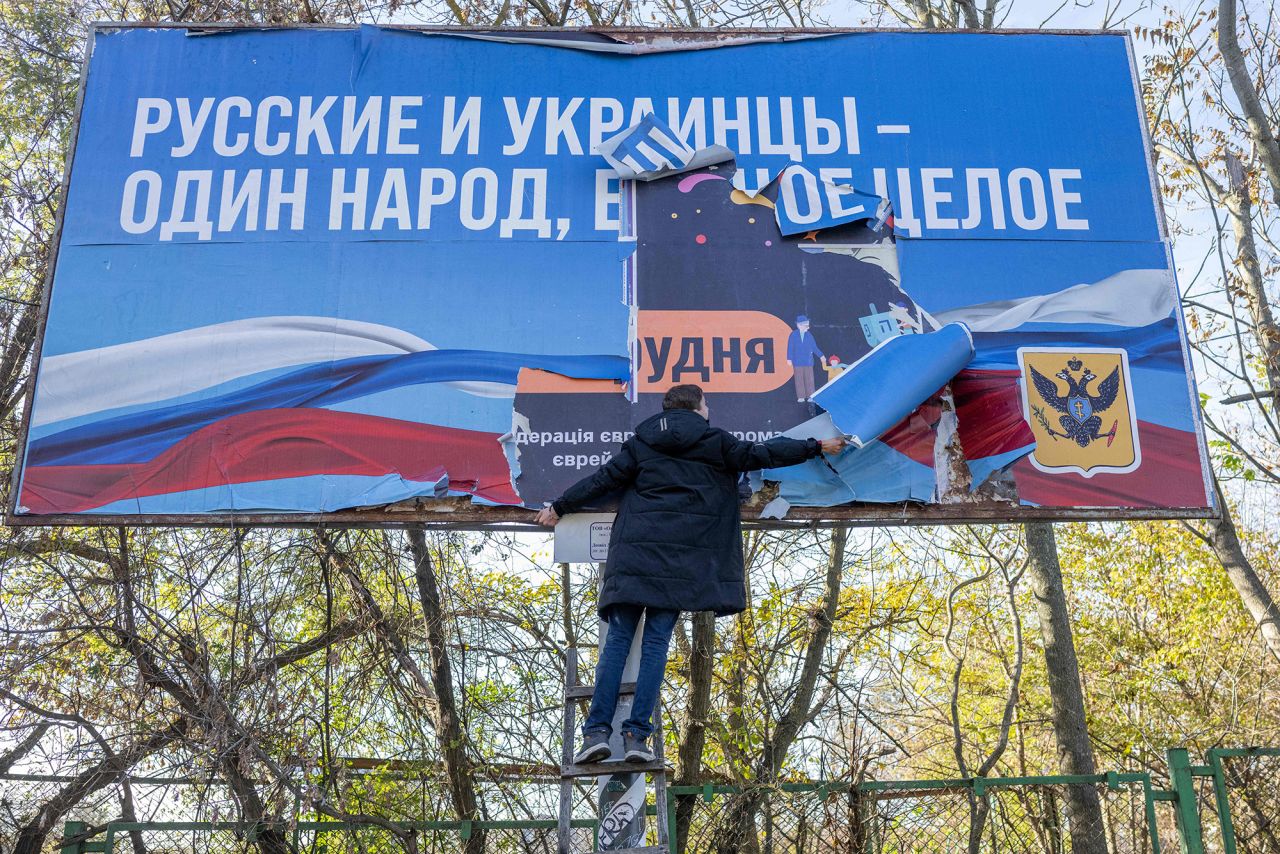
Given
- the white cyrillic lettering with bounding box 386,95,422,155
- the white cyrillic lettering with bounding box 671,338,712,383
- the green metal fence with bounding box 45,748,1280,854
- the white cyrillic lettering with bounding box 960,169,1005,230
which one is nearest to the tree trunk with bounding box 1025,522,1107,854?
the green metal fence with bounding box 45,748,1280,854

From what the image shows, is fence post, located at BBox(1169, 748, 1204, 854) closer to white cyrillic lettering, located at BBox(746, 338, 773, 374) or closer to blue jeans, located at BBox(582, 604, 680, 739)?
white cyrillic lettering, located at BBox(746, 338, 773, 374)

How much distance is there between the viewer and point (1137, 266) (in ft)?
17.7

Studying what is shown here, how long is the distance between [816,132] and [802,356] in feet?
4.69

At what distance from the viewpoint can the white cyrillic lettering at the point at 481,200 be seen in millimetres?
5391

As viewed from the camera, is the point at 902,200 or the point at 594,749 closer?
the point at 594,749

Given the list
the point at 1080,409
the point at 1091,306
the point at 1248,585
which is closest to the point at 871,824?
the point at 1080,409

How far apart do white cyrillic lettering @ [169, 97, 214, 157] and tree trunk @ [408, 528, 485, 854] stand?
2575 millimetres

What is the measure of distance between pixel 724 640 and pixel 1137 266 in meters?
4.22

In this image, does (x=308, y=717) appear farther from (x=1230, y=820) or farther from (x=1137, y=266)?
(x=1230, y=820)

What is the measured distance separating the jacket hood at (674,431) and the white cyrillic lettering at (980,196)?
2.06 metres

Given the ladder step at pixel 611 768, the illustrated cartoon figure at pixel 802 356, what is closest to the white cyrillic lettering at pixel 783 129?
the illustrated cartoon figure at pixel 802 356

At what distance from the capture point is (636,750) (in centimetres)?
395

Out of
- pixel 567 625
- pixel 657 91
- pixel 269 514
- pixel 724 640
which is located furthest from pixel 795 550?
pixel 269 514

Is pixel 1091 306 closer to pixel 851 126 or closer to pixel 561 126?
pixel 851 126
